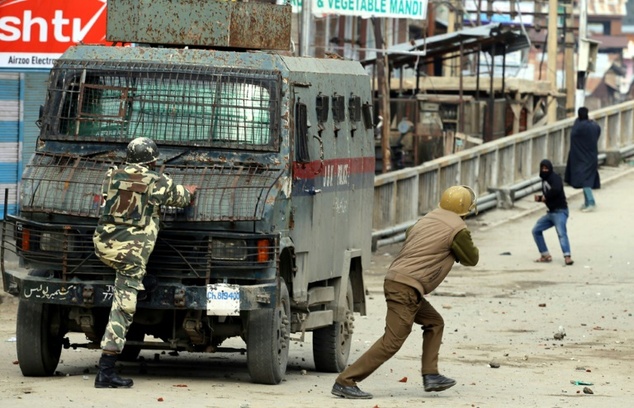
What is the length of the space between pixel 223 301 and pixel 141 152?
1232mm

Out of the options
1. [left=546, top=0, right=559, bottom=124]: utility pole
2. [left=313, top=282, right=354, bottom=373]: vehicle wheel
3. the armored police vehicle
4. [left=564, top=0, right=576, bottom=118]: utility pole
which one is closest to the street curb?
[left=546, top=0, right=559, bottom=124]: utility pole

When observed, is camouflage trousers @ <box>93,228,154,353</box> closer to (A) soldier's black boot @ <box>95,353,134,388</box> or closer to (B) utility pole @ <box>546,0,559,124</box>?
(A) soldier's black boot @ <box>95,353,134,388</box>

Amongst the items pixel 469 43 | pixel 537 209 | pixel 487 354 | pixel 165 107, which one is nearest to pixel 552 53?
pixel 469 43

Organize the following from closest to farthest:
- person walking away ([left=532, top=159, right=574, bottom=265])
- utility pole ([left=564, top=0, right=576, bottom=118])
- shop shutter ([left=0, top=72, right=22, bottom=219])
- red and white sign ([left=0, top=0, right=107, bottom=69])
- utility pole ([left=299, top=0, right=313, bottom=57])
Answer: red and white sign ([left=0, top=0, right=107, bottom=69])
shop shutter ([left=0, top=72, right=22, bottom=219])
utility pole ([left=299, top=0, right=313, bottom=57])
person walking away ([left=532, top=159, right=574, bottom=265])
utility pole ([left=564, top=0, right=576, bottom=118])

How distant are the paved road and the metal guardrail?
0.71m

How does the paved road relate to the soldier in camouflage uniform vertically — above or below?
below

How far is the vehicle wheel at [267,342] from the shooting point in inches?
440

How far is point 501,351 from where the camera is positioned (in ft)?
49.8

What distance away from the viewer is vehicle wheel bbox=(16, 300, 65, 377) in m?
11.4

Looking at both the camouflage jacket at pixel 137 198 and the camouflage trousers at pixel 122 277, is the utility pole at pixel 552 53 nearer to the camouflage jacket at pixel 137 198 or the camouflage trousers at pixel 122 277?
the camouflage jacket at pixel 137 198

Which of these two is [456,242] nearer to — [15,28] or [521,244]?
[15,28]

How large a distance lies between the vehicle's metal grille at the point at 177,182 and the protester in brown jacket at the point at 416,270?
3.71ft

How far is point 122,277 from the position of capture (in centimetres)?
1077

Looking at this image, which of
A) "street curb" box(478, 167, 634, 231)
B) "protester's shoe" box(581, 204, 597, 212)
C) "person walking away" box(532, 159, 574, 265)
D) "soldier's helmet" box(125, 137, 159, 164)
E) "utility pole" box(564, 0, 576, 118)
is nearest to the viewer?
"soldier's helmet" box(125, 137, 159, 164)
